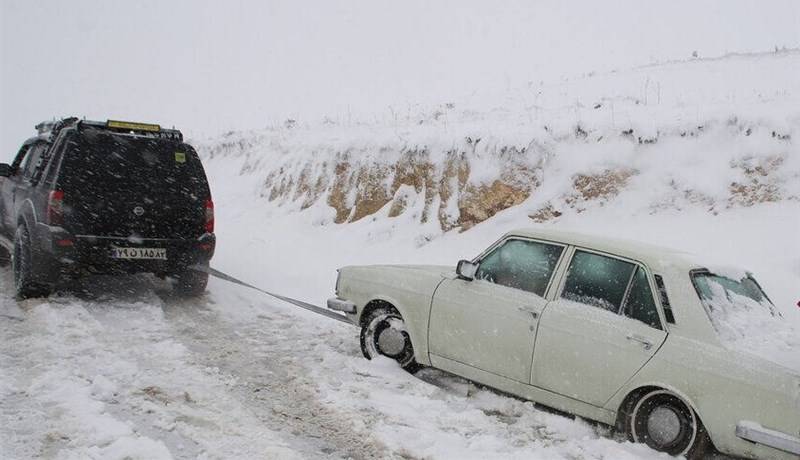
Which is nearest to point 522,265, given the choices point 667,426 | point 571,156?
point 667,426

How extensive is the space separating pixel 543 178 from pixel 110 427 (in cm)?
750

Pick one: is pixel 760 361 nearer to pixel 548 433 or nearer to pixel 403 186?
pixel 548 433

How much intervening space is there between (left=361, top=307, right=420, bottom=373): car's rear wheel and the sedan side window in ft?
5.36

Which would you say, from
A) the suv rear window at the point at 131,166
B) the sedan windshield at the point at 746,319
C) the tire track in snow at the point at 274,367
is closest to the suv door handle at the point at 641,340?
the sedan windshield at the point at 746,319

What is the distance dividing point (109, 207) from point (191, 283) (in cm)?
157

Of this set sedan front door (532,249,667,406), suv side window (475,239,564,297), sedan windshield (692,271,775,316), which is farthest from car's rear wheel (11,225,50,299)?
sedan windshield (692,271,775,316)

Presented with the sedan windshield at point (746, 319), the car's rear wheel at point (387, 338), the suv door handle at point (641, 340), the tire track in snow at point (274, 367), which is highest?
the sedan windshield at point (746, 319)

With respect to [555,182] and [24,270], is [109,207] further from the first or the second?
[555,182]

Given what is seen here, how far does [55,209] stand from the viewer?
672cm

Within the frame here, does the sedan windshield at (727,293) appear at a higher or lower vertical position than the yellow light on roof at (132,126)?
lower

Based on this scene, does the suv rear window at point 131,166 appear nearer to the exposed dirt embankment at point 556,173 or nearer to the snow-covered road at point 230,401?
the snow-covered road at point 230,401

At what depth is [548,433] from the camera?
4.38 meters

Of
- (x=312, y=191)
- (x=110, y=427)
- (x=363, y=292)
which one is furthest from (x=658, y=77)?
(x=110, y=427)

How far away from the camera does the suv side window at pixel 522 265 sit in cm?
485
